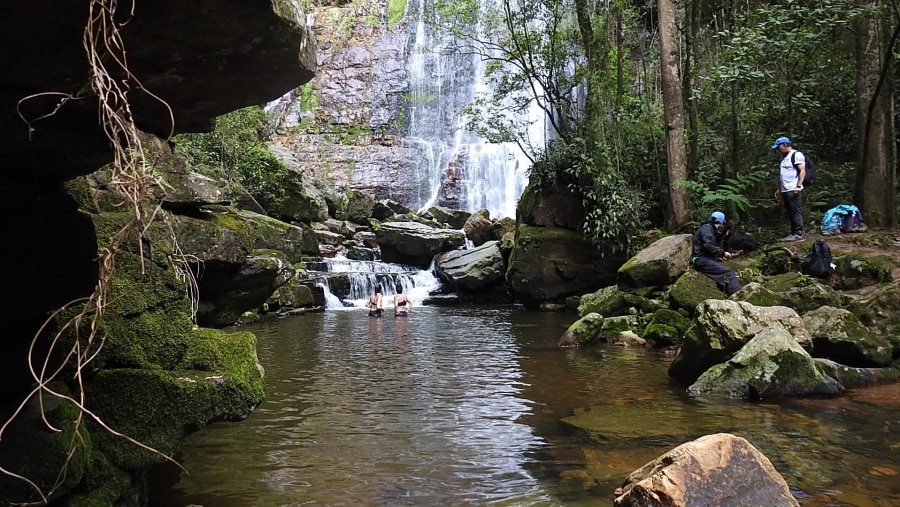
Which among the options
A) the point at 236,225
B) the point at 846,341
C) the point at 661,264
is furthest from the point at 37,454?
the point at 661,264

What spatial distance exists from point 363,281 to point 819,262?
12889 mm

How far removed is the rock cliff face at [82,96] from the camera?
7.83 ft

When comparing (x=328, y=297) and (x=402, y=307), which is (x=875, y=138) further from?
(x=328, y=297)

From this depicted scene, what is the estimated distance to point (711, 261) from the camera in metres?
11.3

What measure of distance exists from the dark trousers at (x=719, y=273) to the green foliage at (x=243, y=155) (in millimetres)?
13299

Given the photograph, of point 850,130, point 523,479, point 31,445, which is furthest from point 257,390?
point 850,130

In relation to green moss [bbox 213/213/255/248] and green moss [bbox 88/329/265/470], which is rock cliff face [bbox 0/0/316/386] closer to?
green moss [bbox 88/329/265/470]

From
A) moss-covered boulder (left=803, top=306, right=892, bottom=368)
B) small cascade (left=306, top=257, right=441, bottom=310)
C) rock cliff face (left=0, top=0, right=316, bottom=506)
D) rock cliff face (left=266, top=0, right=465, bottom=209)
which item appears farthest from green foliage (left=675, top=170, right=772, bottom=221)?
rock cliff face (left=266, top=0, right=465, bottom=209)

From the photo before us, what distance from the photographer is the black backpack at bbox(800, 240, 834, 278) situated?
10250 millimetres

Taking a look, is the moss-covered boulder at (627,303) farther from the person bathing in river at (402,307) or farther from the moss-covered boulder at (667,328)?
the person bathing in river at (402,307)

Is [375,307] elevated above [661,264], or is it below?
below

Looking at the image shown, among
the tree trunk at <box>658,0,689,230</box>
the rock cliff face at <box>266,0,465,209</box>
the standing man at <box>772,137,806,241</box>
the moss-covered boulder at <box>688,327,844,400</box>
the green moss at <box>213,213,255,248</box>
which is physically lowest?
the moss-covered boulder at <box>688,327,844,400</box>

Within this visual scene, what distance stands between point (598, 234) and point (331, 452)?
1198 centimetres

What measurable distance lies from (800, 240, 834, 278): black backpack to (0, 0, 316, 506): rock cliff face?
9.79 metres
